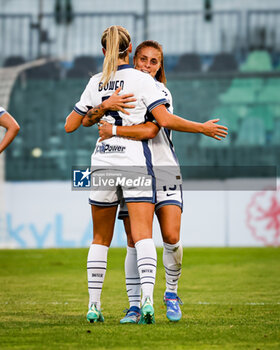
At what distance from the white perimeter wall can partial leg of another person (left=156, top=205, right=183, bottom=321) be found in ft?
41.0

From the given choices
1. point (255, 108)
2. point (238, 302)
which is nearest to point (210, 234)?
point (255, 108)

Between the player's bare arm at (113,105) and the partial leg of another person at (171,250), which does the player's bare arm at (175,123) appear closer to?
the player's bare arm at (113,105)

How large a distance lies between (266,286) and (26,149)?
12.9m

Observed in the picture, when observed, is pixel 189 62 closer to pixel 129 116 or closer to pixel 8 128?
pixel 8 128

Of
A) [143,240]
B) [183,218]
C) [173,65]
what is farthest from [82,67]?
[143,240]

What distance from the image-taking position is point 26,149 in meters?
19.9

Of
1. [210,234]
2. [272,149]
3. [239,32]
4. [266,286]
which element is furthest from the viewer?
[239,32]

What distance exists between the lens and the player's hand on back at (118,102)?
4.51 m

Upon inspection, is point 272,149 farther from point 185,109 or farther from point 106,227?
point 106,227

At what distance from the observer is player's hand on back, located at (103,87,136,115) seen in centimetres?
451

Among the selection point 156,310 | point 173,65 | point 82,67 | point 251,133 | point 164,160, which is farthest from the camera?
point 173,65

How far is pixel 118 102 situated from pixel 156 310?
192cm

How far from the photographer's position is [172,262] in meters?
5.04

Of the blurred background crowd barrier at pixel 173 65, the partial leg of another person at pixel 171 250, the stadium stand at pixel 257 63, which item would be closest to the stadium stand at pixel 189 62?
the blurred background crowd barrier at pixel 173 65
